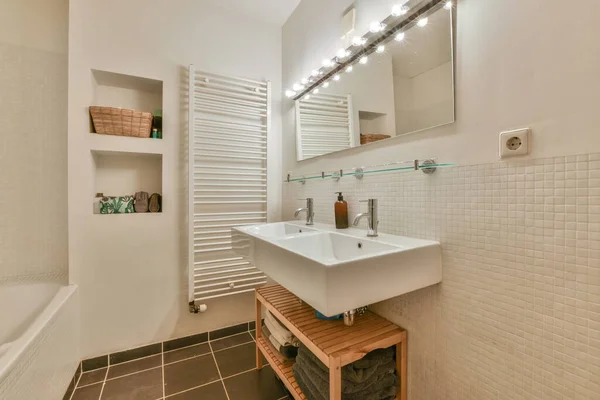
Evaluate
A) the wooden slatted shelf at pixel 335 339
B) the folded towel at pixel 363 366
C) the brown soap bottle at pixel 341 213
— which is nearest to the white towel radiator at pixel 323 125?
the brown soap bottle at pixel 341 213

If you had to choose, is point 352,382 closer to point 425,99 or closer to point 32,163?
point 425,99

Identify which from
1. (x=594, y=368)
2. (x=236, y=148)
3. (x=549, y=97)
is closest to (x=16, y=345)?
(x=236, y=148)

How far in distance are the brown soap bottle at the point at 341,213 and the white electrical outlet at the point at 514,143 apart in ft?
2.44

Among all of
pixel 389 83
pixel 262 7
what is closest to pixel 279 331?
pixel 389 83

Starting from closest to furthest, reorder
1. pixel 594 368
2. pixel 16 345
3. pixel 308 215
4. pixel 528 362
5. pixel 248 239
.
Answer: pixel 594 368
pixel 528 362
pixel 16 345
pixel 248 239
pixel 308 215

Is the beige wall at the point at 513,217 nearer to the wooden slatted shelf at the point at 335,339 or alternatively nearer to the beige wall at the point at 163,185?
the wooden slatted shelf at the point at 335,339

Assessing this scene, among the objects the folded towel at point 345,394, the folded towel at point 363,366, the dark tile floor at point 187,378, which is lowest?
the dark tile floor at point 187,378

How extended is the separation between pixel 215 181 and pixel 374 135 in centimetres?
125

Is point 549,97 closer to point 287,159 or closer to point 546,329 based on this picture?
point 546,329

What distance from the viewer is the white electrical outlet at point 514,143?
2.48 feet

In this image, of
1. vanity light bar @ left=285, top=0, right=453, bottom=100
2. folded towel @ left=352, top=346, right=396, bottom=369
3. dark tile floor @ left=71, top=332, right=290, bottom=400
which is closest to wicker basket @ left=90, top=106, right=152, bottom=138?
vanity light bar @ left=285, top=0, right=453, bottom=100

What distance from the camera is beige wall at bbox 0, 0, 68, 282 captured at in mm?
1203

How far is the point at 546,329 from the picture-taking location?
0.73 metres

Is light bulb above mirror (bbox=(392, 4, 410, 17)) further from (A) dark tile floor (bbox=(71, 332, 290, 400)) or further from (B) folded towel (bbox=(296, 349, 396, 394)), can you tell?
(A) dark tile floor (bbox=(71, 332, 290, 400))
